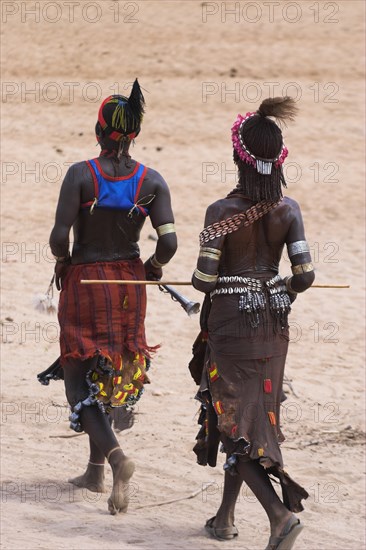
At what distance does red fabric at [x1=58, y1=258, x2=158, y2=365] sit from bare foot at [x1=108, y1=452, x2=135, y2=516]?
53 centimetres

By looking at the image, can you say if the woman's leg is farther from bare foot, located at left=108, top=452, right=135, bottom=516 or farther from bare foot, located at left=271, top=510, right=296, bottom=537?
bare foot, located at left=271, top=510, right=296, bottom=537

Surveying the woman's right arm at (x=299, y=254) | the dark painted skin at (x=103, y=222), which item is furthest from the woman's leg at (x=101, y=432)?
the woman's right arm at (x=299, y=254)

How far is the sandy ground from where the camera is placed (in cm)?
602

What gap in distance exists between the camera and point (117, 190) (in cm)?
556

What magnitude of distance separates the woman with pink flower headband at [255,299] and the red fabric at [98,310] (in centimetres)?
61

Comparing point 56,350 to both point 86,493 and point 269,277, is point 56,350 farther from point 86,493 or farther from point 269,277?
point 269,277

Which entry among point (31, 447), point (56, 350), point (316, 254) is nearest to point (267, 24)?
point (316, 254)

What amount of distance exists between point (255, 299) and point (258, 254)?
22 centimetres

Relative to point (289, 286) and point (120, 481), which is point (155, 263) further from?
point (120, 481)

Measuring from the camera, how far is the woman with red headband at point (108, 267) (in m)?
5.54

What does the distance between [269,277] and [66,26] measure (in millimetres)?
14089

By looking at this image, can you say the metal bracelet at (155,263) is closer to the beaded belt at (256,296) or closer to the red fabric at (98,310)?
the red fabric at (98,310)

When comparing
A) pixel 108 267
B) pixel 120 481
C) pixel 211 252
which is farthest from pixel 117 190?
pixel 120 481

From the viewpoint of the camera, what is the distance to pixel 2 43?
1777 cm
